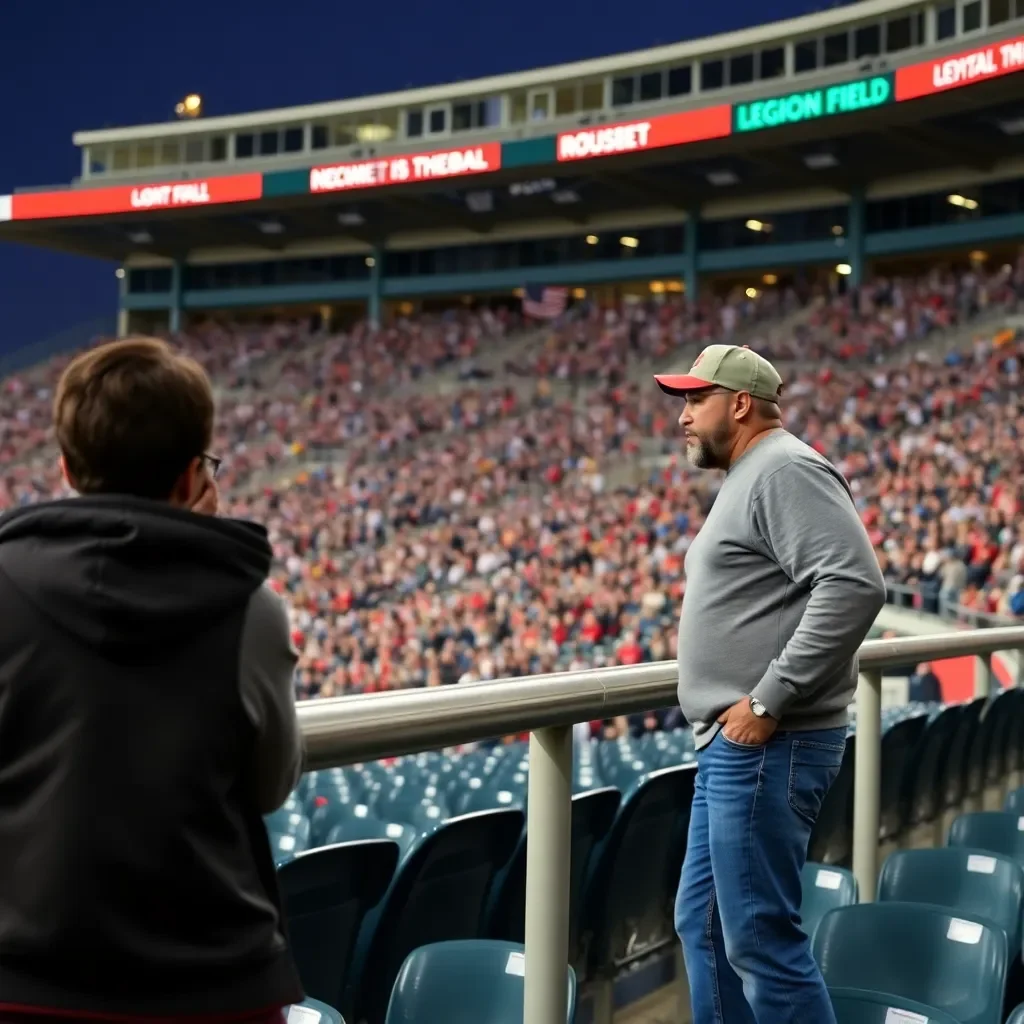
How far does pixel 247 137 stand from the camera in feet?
129

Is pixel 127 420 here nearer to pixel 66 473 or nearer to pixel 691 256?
pixel 66 473

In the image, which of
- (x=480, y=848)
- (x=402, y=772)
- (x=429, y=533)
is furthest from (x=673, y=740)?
(x=429, y=533)

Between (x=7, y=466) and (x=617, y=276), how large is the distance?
14.9 metres

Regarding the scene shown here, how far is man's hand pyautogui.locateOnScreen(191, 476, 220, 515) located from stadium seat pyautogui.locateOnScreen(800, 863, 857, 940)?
7.42 ft

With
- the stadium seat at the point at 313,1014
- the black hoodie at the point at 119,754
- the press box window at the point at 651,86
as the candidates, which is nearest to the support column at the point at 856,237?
the press box window at the point at 651,86

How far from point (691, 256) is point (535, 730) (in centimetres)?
3056

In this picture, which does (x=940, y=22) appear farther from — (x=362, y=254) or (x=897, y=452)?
(x=362, y=254)

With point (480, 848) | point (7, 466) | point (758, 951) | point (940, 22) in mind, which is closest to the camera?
point (758, 951)

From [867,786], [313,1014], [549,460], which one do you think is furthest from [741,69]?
[313,1014]

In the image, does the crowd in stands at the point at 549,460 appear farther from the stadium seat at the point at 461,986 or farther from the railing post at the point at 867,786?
the stadium seat at the point at 461,986

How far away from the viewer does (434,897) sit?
2.98 meters

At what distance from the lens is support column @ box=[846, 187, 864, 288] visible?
2945cm

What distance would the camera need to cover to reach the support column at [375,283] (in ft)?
120

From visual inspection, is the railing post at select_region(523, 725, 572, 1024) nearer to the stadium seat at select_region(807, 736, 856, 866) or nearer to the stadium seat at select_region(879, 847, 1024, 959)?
the stadium seat at select_region(879, 847, 1024, 959)
